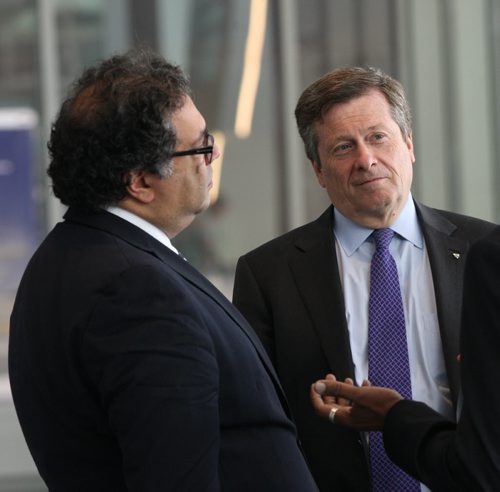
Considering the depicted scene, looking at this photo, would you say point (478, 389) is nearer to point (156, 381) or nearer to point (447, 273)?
point (156, 381)

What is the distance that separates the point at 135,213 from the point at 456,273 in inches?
33.6

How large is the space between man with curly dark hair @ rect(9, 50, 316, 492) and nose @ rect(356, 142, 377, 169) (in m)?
0.57

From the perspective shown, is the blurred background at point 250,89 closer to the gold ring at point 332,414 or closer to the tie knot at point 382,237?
the tie knot at point 382,237

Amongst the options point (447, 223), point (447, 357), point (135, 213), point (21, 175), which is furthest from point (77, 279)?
point (21, 175)

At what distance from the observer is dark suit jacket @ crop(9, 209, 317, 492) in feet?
5.56

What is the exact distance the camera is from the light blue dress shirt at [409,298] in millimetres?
2367

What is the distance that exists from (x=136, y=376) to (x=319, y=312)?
866 mm

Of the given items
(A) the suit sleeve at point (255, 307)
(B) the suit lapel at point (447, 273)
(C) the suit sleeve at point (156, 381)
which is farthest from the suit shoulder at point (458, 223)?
(C) the suit sleeve at point (156, 381)

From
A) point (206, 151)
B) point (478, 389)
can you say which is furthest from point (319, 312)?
point (478, 389)

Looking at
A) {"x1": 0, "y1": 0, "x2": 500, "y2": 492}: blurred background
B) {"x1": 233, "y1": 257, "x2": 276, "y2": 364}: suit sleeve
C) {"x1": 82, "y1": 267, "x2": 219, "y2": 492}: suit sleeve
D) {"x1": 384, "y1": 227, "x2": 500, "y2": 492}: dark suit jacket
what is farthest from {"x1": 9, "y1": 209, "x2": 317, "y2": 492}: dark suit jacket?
{"x1": 0, "y1": 0, "x2": 500, "y2": 492}: blurred background

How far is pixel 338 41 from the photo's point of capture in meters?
6.03

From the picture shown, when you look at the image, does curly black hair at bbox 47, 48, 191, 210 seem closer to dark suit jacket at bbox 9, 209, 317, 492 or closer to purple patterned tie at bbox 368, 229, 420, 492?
dark suit jacket at bbox 9, 209, 317, 492

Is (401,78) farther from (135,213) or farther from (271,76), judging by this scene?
(135,213)

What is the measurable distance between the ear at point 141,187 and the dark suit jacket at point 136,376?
5 centimetres
